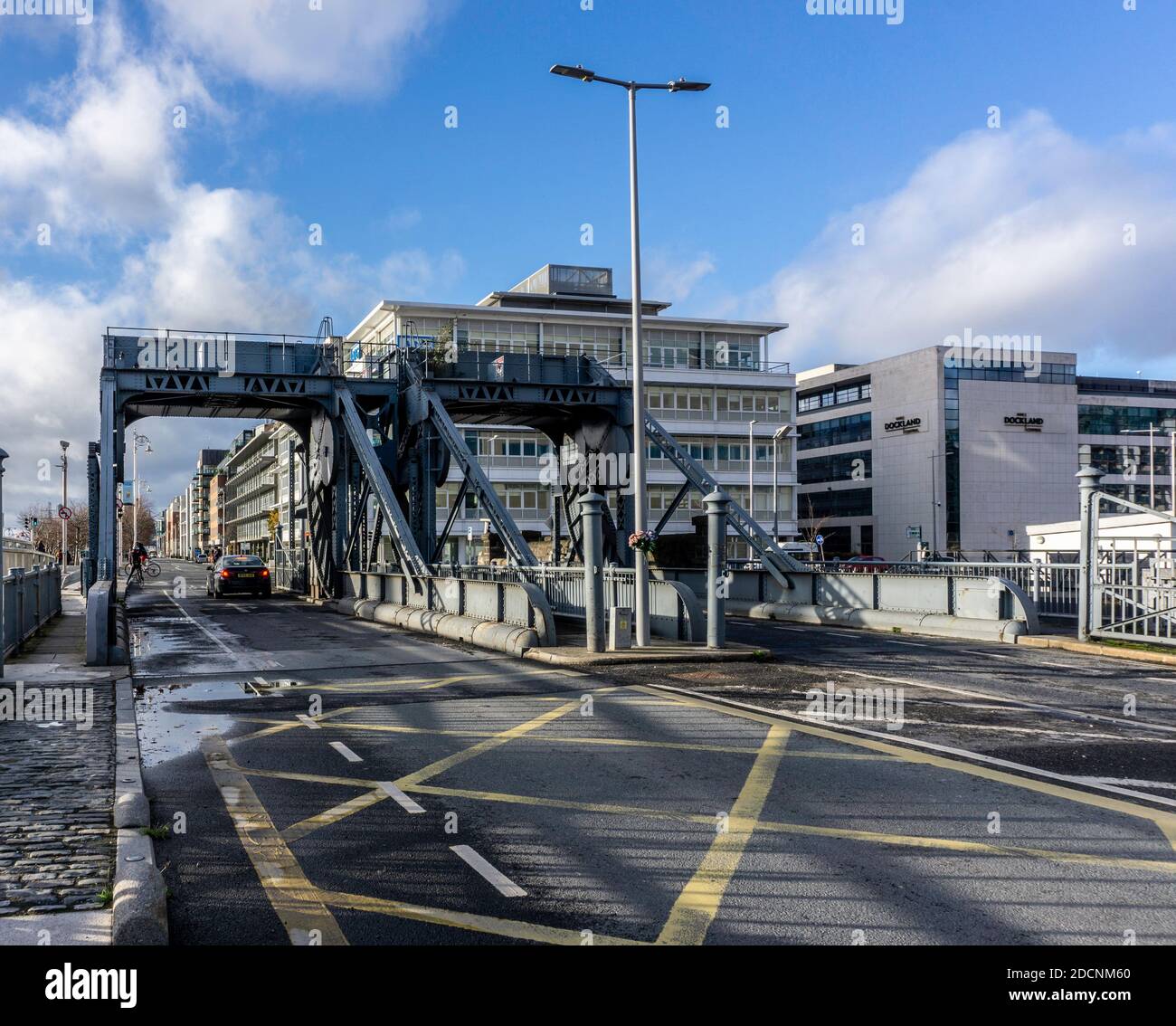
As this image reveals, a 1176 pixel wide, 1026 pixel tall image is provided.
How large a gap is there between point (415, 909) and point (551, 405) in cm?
2750

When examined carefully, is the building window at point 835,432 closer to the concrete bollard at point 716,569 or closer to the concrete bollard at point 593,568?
the concrete bollard at point 716,569

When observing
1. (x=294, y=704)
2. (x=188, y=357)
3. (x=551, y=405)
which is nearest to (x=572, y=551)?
(x=551, y=405)

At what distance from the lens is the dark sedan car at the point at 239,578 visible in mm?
38031

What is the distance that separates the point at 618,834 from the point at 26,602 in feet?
53.0

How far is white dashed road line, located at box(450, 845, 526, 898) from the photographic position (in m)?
5.44

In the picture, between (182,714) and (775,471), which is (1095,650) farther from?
(775,471)

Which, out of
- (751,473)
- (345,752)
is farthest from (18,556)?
(751,473)

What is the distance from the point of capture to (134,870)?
5516 millimetres

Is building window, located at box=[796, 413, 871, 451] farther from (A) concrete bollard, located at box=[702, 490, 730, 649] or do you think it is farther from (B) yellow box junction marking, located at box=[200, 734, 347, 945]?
(B) yellow box junction marking, located at box=[200, 734, 347, 945]

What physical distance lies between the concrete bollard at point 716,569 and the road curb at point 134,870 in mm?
9786

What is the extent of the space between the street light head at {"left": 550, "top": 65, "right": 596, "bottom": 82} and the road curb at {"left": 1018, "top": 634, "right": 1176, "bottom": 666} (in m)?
12.0

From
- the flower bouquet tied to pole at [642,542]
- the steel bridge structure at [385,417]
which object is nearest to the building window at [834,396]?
the steel bridge structure at [385,417]
